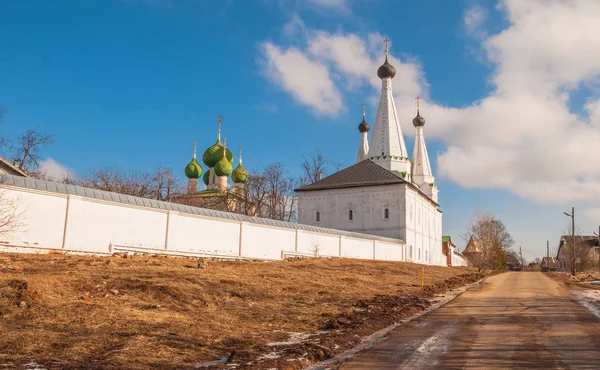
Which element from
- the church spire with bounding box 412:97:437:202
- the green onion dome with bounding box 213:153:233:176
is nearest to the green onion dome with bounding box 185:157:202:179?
the green onion dome with bounding box 213:153:233:176

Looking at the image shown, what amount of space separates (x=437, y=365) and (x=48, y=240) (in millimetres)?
15649

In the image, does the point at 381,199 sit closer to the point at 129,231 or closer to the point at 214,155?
the point at 214,155

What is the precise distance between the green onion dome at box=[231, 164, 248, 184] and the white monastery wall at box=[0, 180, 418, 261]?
125 feet

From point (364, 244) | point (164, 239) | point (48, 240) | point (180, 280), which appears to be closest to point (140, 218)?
point (164, 239)

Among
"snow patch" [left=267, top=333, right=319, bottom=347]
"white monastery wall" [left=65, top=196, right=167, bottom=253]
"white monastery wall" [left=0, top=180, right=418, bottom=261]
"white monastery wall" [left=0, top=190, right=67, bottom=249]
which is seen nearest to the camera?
"snow patch" [left=267, top=333, right=319, bottom=347]

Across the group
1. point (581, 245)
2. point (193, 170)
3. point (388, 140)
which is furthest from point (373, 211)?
point (581, 245)

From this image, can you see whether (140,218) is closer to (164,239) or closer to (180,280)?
(164,239)

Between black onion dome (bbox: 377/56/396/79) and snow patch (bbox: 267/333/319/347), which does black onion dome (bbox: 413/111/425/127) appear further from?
snow patch (bbox: 267/333/319/347)

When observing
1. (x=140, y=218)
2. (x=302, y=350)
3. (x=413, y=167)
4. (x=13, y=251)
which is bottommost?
(x=302, y=350)

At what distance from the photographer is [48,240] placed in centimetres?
1827

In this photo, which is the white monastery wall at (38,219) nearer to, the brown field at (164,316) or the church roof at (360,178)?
the brown field at (164,316)

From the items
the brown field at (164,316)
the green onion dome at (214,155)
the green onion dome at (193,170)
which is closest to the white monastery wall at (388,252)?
the brown field at (164,316)

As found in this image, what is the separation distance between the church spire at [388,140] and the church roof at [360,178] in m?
5.83

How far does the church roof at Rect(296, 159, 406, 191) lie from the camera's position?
50275mm
